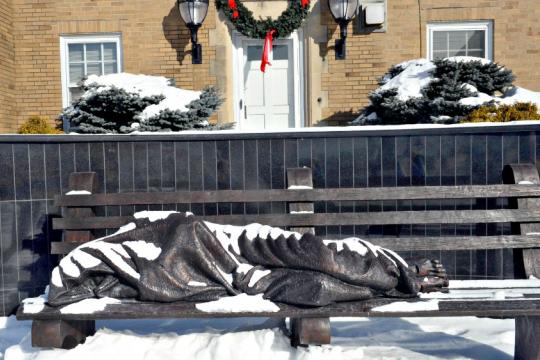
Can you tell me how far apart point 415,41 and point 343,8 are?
4.87ft

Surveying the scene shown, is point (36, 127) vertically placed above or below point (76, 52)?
below

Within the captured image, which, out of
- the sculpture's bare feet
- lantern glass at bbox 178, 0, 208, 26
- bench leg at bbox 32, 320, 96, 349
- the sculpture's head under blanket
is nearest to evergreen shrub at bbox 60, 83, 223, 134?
lantern glass at bbox 178, 0, 208, 26

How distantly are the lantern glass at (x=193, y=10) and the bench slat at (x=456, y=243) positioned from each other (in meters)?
5.76

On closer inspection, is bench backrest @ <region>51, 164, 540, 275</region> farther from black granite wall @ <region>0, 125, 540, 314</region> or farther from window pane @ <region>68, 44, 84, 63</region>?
window pane @ <region>68, 44, 84, 63</region>

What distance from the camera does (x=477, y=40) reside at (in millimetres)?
9508

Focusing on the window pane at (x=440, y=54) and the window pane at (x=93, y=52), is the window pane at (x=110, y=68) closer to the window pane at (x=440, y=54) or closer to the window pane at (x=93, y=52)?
the window pane at (x=93, y=52)

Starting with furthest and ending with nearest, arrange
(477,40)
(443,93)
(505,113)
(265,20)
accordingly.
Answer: (477,40)
(265,20)
(443,93)
(505,113)

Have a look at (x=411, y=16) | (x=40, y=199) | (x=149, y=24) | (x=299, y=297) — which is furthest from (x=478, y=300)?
(x=149, y=24)

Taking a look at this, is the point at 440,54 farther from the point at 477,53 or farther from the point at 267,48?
the point at 267,48

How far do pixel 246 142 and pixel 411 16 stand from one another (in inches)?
233

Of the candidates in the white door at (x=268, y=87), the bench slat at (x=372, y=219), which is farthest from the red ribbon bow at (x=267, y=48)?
the bench slat at (x=372, y=219)

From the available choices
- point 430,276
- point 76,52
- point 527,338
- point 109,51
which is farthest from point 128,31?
point 527,338

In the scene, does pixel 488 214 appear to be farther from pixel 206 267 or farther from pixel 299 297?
pixel 206 267

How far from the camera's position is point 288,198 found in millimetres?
3973
